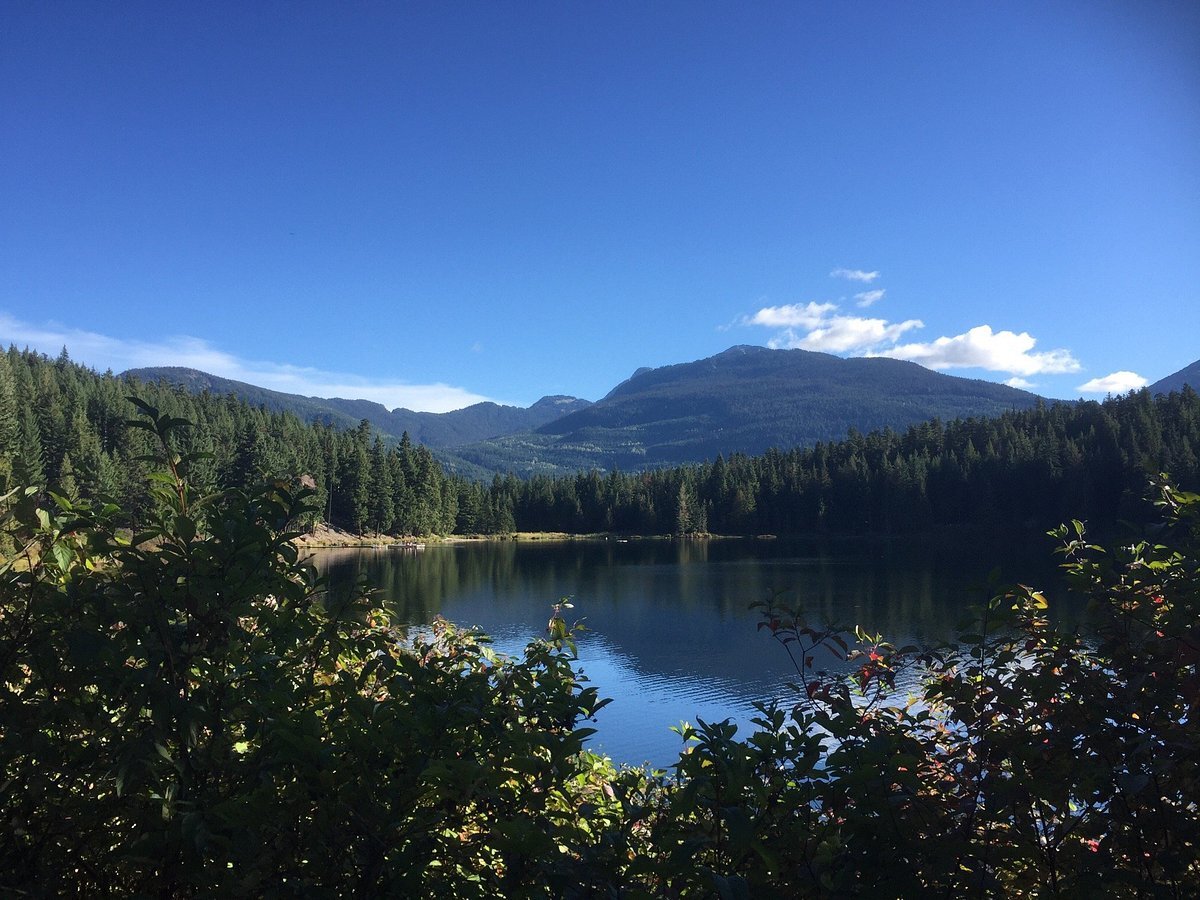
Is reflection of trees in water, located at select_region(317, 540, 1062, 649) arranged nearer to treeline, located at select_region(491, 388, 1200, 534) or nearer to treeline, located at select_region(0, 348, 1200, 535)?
treeline, located at select_region(491, 388, 1200, 534)

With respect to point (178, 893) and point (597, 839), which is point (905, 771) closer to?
point (597, 839)

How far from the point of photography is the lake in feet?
66.5

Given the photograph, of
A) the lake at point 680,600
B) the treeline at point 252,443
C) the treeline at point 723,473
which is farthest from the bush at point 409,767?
the treeline at point 252,443

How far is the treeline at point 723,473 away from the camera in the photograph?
80875 mm

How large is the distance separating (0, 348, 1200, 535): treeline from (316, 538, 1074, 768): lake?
1138cm

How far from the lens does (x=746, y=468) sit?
124688 mm

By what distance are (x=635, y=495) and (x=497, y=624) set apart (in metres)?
90.5

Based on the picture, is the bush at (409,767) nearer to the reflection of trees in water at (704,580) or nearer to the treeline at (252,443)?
the reflection of trees in water at (704,580)

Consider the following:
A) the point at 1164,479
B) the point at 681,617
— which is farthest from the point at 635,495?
the point at 1164,479

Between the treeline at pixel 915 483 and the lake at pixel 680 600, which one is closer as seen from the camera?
the lake at pixel 680 600

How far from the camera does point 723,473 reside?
12412 cm

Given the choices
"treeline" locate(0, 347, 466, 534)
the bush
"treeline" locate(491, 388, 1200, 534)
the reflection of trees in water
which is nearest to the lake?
the reflection of trees in water

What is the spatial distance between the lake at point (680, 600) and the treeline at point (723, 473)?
11.4 m

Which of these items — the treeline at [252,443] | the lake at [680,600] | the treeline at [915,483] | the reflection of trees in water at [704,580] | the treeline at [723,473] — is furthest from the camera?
the treeline at [915,483]
